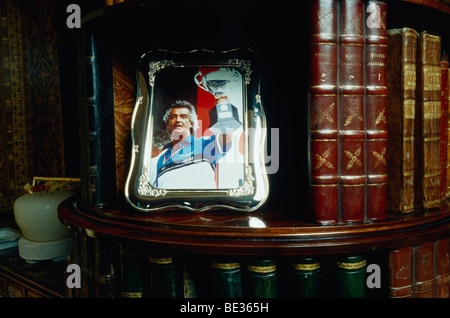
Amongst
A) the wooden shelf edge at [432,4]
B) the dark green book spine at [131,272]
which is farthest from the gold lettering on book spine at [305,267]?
the wooden shelf edge at [432,4]

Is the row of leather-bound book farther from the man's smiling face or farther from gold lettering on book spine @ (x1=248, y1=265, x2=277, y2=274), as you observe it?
the man's smiling face

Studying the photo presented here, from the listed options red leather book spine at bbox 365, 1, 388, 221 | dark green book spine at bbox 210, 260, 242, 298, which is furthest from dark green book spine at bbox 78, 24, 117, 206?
red leather book spine at bbox 365, 1, 388, 221

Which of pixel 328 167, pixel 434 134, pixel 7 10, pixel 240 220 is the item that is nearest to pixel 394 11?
pixel 434 134

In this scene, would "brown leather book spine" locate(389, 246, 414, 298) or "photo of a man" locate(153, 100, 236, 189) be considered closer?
"brown leather book spine" locate(389, 246, 414, 298)

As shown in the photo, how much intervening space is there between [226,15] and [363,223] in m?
0.59

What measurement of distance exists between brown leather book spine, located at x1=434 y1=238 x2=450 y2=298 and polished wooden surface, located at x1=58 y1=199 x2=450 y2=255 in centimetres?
4

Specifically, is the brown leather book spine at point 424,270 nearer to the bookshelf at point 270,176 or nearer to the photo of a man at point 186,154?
the bookshelf at point 270,176

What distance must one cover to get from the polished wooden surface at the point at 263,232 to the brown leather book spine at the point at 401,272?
0.09ft

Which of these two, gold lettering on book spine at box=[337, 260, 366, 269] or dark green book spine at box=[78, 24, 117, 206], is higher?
dark green book spine at box=[78, 24, 117, 206]

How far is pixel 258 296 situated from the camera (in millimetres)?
760

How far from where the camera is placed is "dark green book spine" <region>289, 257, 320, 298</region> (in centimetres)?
76

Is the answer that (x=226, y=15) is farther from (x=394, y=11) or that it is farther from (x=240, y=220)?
(x=240, y=220)

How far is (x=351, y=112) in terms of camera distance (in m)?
0.77

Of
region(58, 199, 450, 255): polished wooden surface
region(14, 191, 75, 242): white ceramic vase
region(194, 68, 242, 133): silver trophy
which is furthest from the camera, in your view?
region(14, 191, 75, 242): white ceramic vase
